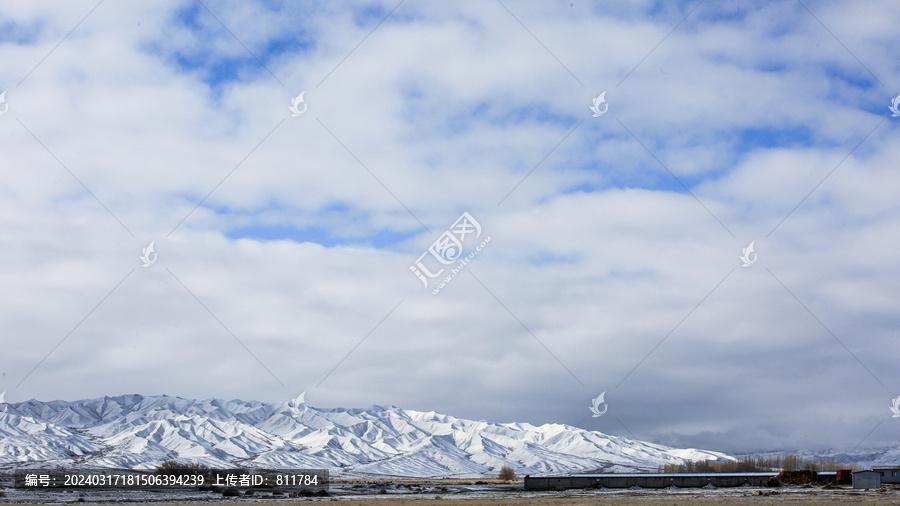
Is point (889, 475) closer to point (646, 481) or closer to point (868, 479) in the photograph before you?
point (868, 479)

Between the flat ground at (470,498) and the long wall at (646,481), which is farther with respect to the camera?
the long wall at (646,481)

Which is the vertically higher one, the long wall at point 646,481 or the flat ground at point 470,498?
the flat ground at point 470,498

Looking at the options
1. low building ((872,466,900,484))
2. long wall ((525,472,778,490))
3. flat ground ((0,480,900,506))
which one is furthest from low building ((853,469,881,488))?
long wall ((525,472,778,490))

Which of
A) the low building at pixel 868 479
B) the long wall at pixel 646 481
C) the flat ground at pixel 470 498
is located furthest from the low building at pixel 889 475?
the long wall at pixel 646 481

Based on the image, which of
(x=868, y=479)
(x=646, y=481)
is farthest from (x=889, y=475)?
(x=646, y=481)

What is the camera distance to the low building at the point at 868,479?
303 ft

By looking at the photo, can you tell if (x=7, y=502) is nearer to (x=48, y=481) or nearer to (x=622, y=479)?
(x=48, y=481)

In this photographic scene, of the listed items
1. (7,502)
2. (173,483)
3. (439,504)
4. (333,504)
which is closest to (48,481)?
(173,483)

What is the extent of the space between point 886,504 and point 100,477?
112867 mm

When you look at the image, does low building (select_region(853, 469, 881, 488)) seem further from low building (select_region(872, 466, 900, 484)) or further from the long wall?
the long wall

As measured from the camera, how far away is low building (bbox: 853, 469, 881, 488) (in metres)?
92.4

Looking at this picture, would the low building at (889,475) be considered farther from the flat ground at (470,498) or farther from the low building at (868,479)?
the flat ground at (470,498)

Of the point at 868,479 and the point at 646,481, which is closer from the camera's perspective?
the point at 868,479

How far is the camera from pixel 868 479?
93.2m
